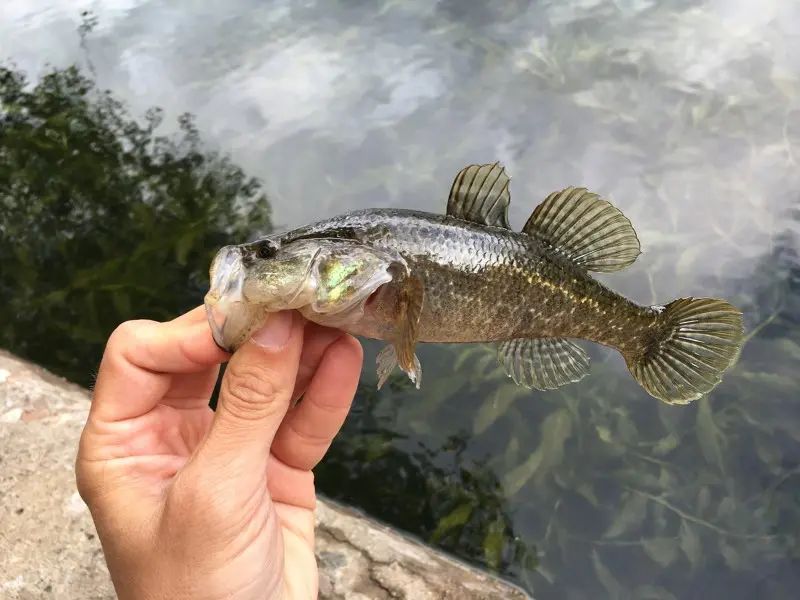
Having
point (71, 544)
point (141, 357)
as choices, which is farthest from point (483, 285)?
point (71, 544)

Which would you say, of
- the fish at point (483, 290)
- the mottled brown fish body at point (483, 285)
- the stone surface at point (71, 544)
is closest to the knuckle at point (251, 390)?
the fish at point (483, 290)

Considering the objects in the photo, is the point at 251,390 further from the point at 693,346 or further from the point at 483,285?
the point at 693,346

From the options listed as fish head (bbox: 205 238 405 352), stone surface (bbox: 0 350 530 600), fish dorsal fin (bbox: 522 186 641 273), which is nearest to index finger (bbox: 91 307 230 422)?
fish head (bbox: 205 238 405 352)

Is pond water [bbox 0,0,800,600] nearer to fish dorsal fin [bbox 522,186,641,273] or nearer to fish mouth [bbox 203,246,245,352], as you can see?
fish dorsal fin [bbox 522,186,641,273]

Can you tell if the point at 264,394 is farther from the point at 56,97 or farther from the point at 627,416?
the point at 56,97

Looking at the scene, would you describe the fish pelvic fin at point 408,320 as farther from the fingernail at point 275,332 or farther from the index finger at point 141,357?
the index finger at point 141,357

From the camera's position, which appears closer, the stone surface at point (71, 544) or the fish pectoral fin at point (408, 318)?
the fish pectoral fin at point (408, 318)

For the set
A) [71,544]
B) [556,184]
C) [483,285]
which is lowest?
[71,544]
